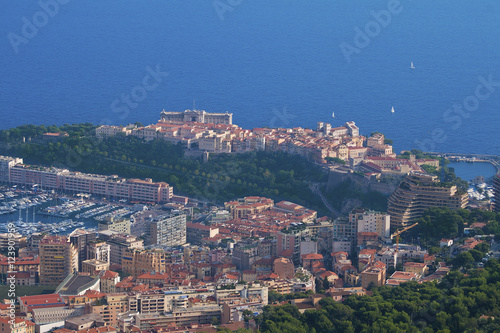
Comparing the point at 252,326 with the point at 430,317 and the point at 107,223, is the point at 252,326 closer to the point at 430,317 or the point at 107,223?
the point at 430,317

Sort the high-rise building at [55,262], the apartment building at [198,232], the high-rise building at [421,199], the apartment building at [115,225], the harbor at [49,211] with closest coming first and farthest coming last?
the high-rise building at [55,262], the high-rise building at [421,199], the apartment building at [115,225], the apartment building at [198,232], the harbor at [49,211]

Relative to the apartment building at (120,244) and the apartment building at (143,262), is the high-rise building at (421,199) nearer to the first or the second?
the apartment building at (143,262)

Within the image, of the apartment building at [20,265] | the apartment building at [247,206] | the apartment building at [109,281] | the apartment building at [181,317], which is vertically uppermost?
the apartment building at [247,206]

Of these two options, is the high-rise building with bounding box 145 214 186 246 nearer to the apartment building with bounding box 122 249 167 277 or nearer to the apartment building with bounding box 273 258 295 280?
the apartment building with bounding box 122 249 167 277

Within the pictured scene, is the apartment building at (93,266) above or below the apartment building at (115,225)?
below

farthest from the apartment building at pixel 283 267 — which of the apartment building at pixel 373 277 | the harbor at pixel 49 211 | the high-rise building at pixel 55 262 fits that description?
the harbor at pixel 49 211

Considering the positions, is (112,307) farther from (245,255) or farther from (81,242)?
(245,255)

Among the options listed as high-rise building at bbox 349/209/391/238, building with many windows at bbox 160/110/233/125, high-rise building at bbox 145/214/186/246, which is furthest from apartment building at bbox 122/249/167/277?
building with many windows at bbox 160/110/233/125
